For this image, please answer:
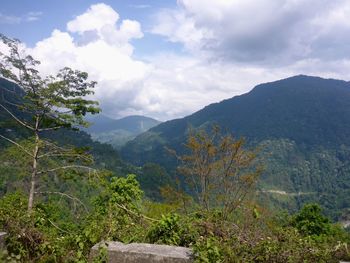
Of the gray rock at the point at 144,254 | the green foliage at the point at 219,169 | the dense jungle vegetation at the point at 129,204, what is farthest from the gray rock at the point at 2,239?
the green foliage at the point at 219,169

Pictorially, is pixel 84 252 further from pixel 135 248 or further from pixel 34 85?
pixel 34 85

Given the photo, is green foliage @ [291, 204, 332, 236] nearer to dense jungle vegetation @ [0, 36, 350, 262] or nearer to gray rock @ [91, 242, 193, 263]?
dense jungle vegetation @ [0, 36, 350, 262]

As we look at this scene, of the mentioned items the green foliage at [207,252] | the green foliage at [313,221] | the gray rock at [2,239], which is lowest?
the green foliage at [313,221]

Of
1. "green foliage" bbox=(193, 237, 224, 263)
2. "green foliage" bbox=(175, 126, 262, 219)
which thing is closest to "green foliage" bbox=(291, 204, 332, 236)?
"green foliage" bbox=(175, 126, 262, 219)

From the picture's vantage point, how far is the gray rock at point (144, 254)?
4.56m

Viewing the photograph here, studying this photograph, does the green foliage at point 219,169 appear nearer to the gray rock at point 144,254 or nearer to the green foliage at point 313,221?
the gray rock at point 144,254

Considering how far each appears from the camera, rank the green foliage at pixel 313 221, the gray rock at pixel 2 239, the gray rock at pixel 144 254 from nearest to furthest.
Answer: the gray rock at pixel 144 254, the gray rock at pixel 2 239, the green foliage at pixel 313 221

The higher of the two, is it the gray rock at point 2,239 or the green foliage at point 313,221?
the gray rock at point 2,239

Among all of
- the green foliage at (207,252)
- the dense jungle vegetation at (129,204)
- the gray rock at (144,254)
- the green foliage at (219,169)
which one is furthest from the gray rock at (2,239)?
the green foliage at (219,169)

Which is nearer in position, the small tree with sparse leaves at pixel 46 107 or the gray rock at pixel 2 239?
the gray rock at pixel 2 239

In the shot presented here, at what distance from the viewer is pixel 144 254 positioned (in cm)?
460

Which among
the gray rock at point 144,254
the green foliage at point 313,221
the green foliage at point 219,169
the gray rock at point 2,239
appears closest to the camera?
the gray rock at point 144,254

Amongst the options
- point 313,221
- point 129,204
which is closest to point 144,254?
point 129,204

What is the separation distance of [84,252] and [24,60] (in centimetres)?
1340
